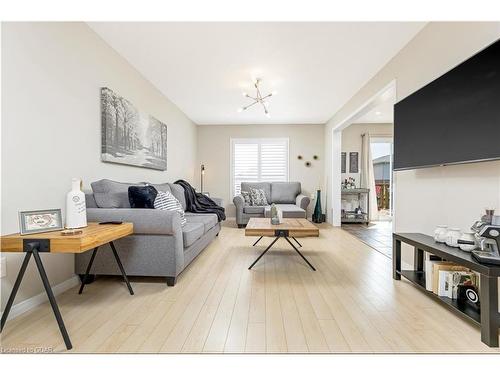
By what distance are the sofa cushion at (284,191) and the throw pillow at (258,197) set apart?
1.05 ft

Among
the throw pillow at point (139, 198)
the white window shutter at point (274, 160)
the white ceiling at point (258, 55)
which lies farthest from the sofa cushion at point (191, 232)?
the white window shutter at point (274, 160)

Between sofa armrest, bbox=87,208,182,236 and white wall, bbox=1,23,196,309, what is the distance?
0.32m

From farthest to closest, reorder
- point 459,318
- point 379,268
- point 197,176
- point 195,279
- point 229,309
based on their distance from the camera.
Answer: point 197,176
point 379,268
point 195,279
point 229,309
point 459,318

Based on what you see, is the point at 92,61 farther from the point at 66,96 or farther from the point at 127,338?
the point at 127,338

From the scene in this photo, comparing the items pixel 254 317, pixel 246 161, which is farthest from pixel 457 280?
pixel 246 161

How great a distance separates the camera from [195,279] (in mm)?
2523

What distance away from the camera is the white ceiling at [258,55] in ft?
8.35

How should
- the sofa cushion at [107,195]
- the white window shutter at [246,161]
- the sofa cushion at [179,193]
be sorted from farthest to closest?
1. the white window shutter at [246,161]
2. the sofa cushion at [179,193]
3. the sofa cushion at [107,195]

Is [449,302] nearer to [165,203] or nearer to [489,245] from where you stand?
[489,245]

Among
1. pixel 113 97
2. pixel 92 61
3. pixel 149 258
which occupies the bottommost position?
pixel 149 258

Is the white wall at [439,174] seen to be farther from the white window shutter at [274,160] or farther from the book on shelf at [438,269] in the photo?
the white window shutter at [274,160]

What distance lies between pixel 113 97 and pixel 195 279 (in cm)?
220
